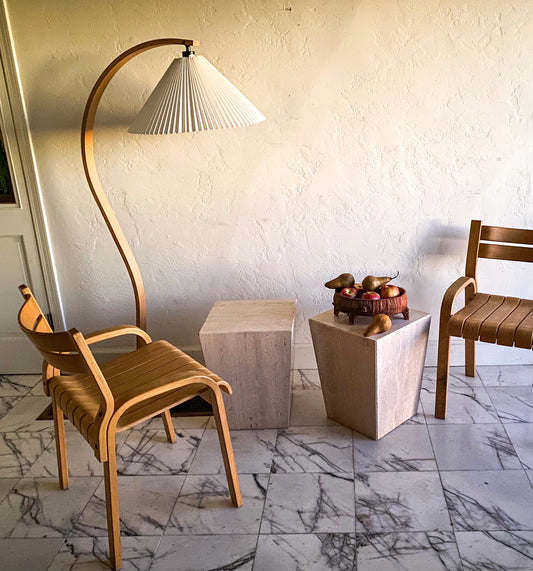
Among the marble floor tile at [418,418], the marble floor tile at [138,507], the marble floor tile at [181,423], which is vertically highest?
the marble floor tile at [418,418]

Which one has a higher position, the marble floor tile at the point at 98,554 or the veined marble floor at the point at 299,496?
the veined marble floor at the point at 299,496

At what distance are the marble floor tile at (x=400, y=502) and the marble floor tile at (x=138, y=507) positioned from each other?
726 mm

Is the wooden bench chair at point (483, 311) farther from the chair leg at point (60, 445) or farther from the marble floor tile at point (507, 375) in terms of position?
the chair leg at point (60, 445)

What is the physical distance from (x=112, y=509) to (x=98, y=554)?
0.22 metres

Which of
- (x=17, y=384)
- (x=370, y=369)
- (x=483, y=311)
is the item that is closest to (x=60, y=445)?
(x=17, y=384)

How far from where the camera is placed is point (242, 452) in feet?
8.48

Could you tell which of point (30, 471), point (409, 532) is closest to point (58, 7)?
point (30, 471)

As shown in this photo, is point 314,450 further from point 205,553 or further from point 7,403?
point 7,403

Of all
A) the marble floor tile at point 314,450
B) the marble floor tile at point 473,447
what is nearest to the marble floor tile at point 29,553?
the marble floor tile at point 314,450

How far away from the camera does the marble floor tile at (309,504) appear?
2119 mm

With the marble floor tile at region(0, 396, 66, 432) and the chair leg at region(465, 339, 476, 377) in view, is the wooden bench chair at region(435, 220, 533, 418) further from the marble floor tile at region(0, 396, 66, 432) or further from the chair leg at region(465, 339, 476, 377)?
the marble floor tile at region(0, 396, 66, 432)

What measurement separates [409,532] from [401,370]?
28.6 inches

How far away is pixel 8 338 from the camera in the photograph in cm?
333

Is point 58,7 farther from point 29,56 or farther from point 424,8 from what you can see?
point 424,8
